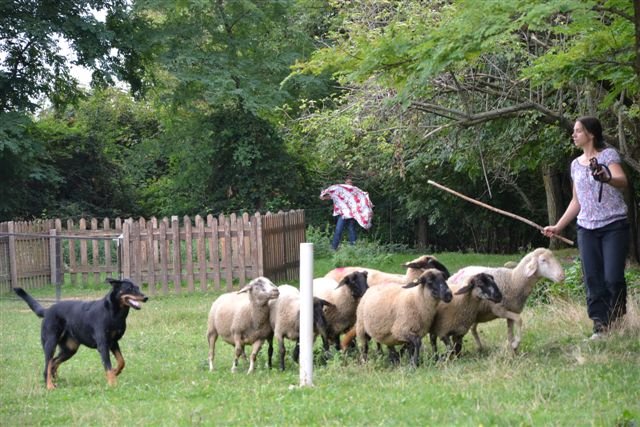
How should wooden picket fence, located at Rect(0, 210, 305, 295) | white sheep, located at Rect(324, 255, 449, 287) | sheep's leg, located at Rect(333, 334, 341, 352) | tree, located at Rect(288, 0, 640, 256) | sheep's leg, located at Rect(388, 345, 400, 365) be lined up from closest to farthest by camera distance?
1. tree, located at Rect(288, 0, 640, 256)
2. sheep's leg, located at Rect(388, 345, 400, 365)
3. sheep's leg, located at Rect(333, 334, 341, 352)
4. white sheep, located at Rect(324, 255, 449, 287)
5. wooden picket fence, located at Rect(0, 210, 305, 295)

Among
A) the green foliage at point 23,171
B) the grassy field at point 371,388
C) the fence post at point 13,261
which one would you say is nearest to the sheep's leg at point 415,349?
the grassy field at point 371,388

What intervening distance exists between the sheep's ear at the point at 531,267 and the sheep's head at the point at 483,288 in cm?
53

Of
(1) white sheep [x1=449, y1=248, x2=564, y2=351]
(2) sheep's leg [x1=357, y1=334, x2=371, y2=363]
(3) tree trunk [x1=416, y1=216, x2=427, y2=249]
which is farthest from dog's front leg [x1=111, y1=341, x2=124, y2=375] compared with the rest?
(3) tree trunk [x1=416, y1=216, x2=427, y2=249]

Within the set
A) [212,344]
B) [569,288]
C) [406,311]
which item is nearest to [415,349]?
[406,311]

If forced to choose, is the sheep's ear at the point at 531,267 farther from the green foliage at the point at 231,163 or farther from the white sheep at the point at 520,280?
the green foliage at the point at 231,163

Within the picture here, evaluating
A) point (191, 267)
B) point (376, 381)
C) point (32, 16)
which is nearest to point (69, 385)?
point (376, 381)

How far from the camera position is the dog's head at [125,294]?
1039cm

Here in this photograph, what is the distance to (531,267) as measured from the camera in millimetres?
10578

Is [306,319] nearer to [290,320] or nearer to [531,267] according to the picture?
[290,320]

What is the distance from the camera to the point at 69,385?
34.6 feet

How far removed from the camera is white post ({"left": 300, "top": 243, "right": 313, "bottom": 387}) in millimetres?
8988

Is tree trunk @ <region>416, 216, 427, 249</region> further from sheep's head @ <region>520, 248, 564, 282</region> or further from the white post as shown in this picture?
the white post

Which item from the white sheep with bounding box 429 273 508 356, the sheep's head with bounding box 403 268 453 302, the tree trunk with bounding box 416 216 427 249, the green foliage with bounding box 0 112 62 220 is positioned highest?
the green foliage with bounding box 0 112 62 220

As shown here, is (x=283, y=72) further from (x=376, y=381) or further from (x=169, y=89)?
(x=376, y=381)
